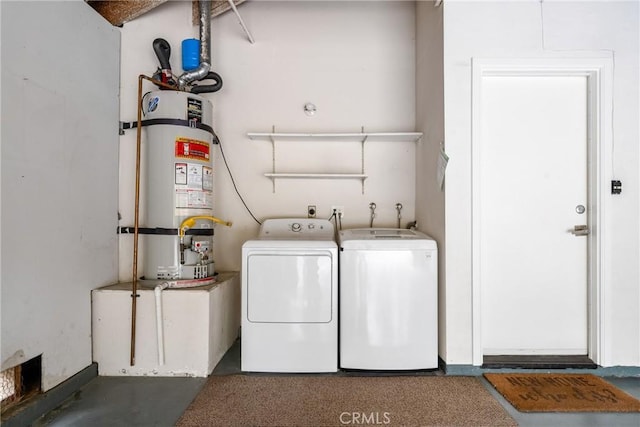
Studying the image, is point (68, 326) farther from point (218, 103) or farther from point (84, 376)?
point (218, 103)

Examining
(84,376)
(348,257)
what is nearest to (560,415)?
(348,257)

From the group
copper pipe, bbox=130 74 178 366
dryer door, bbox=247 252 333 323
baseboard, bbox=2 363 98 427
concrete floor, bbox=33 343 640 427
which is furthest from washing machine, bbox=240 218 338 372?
baseboard, bbox=2 363 98 427

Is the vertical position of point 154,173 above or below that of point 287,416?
above

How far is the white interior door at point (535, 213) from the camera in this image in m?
2.13

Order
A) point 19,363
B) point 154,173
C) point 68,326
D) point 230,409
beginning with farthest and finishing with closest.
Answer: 1. point 154,173
2. point 68,326
3. point 230,409
4. point 19,363

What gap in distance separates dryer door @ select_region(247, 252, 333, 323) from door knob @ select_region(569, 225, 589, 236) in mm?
1688

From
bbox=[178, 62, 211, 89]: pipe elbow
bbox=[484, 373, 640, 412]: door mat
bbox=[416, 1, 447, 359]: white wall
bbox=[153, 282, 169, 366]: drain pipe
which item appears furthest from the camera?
bbox=[178, 62, 211, 89]: pipe elbow

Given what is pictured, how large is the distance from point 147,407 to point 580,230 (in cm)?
290

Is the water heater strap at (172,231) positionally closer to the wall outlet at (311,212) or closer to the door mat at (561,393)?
the wall outlet at (311,212)

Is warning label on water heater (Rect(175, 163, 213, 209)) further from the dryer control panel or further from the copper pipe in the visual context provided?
the dryer control panel

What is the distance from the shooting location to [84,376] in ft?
6.31

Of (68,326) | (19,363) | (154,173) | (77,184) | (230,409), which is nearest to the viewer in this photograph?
(19,363)

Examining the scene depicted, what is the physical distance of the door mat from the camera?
1664mm

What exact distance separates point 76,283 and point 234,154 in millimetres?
1465
